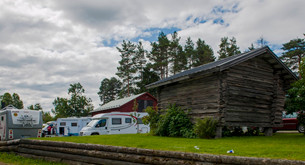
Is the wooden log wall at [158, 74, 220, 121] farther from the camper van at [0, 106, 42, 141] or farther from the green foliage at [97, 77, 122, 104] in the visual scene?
the green foliage at [97, 77, 122, 104]

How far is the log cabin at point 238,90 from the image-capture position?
562 inches

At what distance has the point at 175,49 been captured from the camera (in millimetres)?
53344

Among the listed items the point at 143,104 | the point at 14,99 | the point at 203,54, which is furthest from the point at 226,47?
the point at 14,99

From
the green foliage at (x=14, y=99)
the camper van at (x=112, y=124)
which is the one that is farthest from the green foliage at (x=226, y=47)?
the green foliage at (x=14, y=99)

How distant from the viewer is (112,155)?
25.5 ft

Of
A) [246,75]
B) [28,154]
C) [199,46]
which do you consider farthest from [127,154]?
[199,46]

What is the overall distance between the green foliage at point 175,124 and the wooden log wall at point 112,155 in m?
7.65

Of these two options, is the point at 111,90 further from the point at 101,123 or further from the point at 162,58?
the point at 101,123

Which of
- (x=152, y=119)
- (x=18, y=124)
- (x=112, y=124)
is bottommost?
(x=112, y=124)

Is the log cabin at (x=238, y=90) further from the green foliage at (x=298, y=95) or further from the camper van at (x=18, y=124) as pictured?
the camper van at (x=18, y=124)

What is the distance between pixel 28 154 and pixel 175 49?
4467cm

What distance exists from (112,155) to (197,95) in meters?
8.96

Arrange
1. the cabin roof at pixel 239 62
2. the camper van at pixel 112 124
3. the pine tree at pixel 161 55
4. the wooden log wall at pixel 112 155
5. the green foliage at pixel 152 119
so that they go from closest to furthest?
the wooden log wall at pixel 112 155 < the cabin roof at pixel 239 62 < the green foliage at pixel 152 119 < the camper van at pixel 112 124 < the pine tree at pixel 161 55

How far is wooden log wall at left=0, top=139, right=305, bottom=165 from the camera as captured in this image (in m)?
5.37
